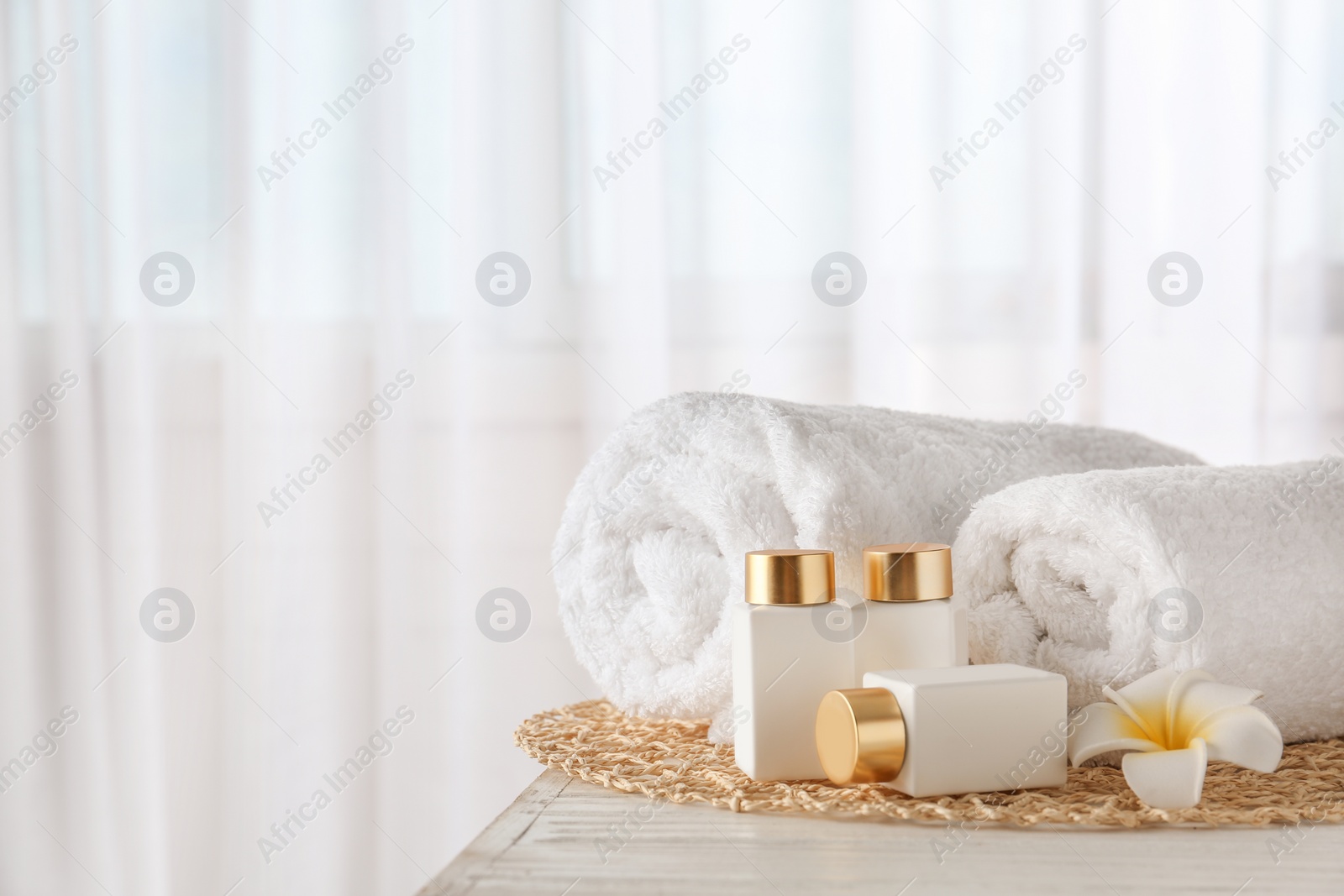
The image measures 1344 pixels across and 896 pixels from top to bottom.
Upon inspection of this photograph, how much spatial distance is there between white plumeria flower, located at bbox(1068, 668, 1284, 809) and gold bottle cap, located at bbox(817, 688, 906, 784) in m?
0.08

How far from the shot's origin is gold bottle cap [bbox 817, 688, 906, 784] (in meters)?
0.37

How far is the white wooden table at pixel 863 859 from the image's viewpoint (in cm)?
31

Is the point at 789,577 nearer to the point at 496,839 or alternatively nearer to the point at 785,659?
the point at 785,659

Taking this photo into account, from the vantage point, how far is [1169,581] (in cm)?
41

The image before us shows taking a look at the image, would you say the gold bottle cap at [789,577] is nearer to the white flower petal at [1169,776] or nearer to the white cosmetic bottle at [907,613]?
the white cosmetic bottle at [907,613]

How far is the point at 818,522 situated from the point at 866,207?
0.59m

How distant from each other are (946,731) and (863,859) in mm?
63

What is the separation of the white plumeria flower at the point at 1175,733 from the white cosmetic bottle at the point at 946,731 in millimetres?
23

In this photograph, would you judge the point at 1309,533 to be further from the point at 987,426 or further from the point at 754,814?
the point at 754,814

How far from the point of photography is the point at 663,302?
98 centimetres

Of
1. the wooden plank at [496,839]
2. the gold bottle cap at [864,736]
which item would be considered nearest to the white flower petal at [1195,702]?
the gold bottle cap at [864,736]

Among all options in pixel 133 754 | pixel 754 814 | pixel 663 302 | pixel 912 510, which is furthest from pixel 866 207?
pixel 133 754

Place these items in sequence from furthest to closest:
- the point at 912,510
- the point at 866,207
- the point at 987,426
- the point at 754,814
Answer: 1. the point at 866,207
2. the point at 987,426
3. the point at 912,510
4. the point at 754,814

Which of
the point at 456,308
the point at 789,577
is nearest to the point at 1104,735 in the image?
the point at 789,577
